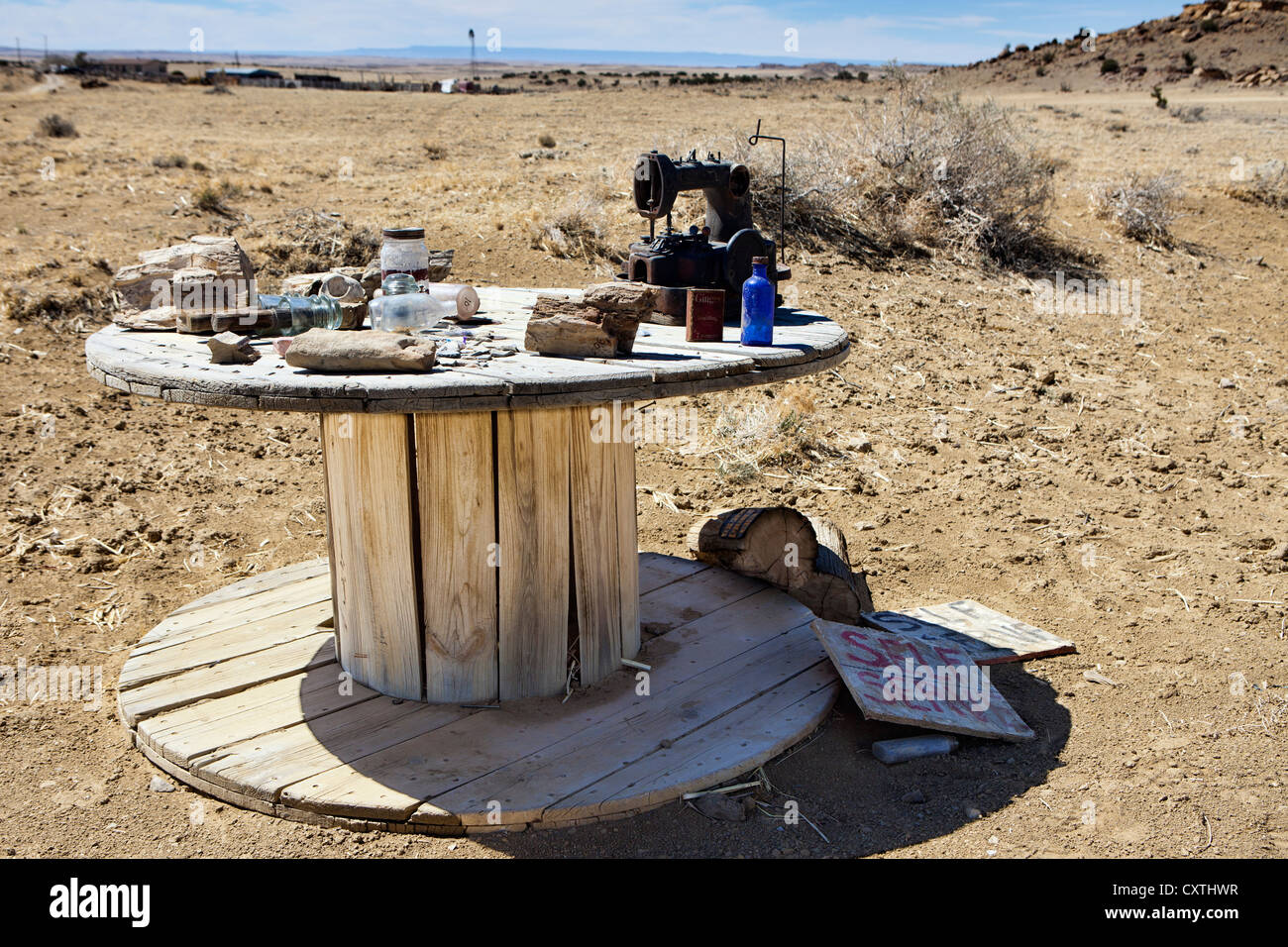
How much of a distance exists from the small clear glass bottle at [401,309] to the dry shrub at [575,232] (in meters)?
4.58

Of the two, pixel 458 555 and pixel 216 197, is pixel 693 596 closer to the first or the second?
pixel 458 555

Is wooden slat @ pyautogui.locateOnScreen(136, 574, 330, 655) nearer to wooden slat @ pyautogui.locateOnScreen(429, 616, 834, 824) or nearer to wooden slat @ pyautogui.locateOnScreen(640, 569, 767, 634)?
wooden slat @ pyautogui.locateOnScreen(640, 569, 767, 634)

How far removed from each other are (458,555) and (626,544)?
1.89 ft

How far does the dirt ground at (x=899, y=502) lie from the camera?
282cm

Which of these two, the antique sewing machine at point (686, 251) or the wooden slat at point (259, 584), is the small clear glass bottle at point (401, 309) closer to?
the antique sewing machine at point (686, 251)

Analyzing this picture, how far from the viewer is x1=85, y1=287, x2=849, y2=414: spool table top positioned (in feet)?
8.21

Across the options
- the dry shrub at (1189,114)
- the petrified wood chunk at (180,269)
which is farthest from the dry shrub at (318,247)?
the dry shrub at (1189,114)

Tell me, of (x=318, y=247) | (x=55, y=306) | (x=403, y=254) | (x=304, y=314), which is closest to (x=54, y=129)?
(x=318, y=247)

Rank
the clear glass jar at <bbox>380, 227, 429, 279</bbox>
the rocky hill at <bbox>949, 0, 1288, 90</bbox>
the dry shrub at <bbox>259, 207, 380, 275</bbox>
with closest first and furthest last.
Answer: the clear glass jar at <bbox>380, 227, 429, 279</bbox>
the dry shrub at <bbox>259, 207, 380, 275</bbox>
the rocky hill at <bbox>949, 0, 1288, 90</bbox>

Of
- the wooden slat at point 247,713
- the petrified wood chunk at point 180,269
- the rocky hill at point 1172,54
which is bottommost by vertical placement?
the wooden slat at point 247,713

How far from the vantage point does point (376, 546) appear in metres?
3.12

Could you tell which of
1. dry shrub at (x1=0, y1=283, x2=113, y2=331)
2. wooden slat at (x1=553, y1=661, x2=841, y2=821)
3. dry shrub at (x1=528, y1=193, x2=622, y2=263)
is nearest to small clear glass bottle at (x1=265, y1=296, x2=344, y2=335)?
wooden slat at (x1=553, y1=661, x2=841, y2=821)

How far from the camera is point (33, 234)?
8.27 meters

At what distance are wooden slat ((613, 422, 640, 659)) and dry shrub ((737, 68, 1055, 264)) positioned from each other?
557 cm
